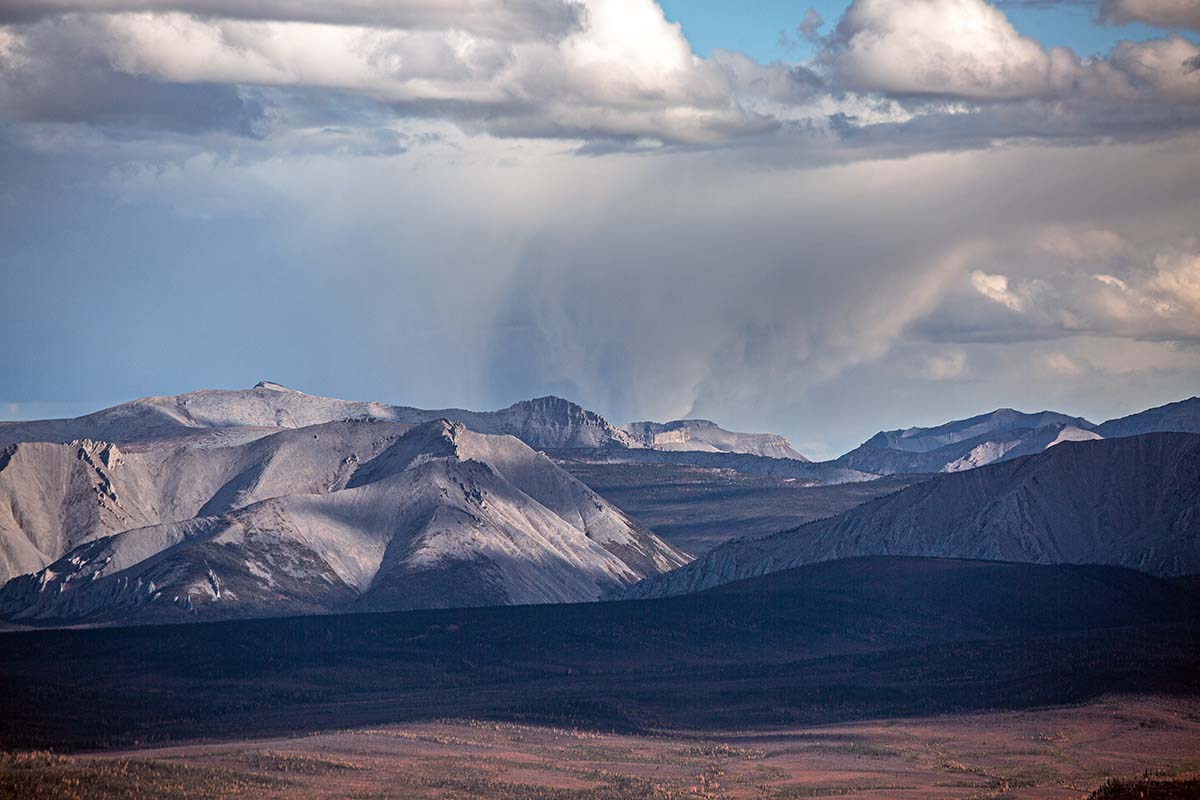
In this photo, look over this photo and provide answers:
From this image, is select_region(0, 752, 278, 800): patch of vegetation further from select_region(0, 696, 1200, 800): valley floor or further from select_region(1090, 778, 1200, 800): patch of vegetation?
select_region(1090, 778, 1200, 800): patch of vegetation

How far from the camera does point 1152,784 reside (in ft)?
391

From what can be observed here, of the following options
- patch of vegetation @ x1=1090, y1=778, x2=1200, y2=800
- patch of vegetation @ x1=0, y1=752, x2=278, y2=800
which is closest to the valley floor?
patch of vegetation @ x1=0, y1=752, x2=278, y2=800

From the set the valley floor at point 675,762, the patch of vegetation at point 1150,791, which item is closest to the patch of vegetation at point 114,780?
the valley floor at point 675,762

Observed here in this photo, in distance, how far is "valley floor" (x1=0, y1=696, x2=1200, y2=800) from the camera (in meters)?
129

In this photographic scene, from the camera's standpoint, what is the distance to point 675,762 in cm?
15500

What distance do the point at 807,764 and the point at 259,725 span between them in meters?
52.2

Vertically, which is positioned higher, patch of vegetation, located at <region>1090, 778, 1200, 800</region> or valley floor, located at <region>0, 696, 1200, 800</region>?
valley floor, located at <region>0, 696, 1200, 800</region>

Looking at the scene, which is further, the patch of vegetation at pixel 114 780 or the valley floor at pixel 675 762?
the valley floor at pixel 675 762

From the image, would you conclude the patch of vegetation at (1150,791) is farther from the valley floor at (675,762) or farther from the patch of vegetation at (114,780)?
the patch of vegetation at (114,780)

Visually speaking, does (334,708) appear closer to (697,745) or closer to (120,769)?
(697,745)

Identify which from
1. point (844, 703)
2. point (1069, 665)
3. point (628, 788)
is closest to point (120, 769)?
point (628, 788)

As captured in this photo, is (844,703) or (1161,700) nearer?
(1161,700)

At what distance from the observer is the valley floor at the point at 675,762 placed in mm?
128875

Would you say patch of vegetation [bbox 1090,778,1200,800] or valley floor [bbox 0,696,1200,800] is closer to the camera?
patch of vegetation [bbox 1090,778,1200,800]
